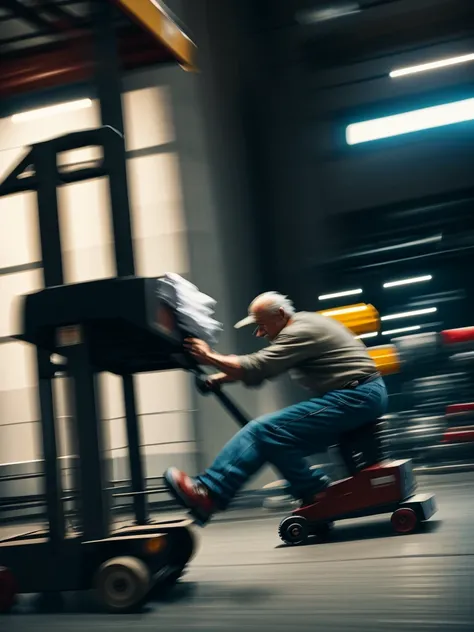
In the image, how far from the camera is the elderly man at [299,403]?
369 centimetres

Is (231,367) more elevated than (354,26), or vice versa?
(354,26)

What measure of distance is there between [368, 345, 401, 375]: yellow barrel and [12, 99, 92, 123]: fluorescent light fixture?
3.65 meters

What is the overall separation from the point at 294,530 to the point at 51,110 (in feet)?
16.9

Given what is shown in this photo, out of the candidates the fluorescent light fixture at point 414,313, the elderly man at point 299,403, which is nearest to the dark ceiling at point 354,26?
the fluorescent light fixture at point 414,313

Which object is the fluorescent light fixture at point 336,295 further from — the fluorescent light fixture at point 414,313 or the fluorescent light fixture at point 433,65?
the fluorescent light fixture at point 433,65

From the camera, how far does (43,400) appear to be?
319 centimetres

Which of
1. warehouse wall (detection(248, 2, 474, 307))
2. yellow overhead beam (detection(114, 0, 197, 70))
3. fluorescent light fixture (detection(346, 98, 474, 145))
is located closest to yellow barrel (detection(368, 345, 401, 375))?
warehouse wall (detection(248, 2, 474, 307))

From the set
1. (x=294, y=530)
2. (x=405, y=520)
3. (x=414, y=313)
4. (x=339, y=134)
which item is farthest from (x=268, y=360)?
(x=339, y=134)

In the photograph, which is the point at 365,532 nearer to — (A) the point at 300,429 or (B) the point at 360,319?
(A) the point at 300,429

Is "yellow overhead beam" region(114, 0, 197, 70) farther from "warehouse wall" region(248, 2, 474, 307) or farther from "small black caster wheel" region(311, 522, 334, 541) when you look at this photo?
"warehouse wall" region(248, 2, 474, 307)

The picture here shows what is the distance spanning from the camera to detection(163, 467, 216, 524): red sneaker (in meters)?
3.42

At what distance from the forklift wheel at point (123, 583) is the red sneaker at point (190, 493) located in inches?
21.6

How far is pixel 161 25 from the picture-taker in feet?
11.3

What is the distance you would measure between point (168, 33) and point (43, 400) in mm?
1750
